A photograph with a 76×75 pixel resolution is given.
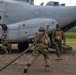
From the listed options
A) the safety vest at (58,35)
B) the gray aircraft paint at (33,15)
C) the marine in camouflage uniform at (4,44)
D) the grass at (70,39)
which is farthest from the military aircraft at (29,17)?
the grass at (70,39)

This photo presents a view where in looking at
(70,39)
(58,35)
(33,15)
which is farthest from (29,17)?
(70,39)

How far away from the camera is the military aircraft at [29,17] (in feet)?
58.5

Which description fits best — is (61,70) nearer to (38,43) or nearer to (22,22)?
(38,43)

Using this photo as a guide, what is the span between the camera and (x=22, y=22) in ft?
A: 59.4

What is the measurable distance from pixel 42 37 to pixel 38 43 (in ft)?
0.79

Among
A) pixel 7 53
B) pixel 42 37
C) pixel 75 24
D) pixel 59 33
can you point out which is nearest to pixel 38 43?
pixel 42 37

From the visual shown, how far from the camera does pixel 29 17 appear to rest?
1834 centimetres

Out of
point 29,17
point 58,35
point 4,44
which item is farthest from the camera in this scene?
point 29,17

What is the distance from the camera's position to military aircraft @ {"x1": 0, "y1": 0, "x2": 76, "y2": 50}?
1784cm

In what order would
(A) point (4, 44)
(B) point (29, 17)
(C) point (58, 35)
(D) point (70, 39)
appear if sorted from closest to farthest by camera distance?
1. (C) point (58, 35)
2. (A) point (4, 44)
3. (B) point (29, 17)
4. (D) point (70, 39)

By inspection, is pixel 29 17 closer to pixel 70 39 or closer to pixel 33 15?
pixel 33 15

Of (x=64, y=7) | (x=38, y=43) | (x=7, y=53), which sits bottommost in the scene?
(x=7, y=53)

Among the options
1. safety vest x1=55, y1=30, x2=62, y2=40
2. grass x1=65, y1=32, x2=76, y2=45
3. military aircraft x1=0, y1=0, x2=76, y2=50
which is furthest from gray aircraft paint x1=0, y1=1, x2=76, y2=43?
grass x1=65, y1=32, x2=76, y2=45

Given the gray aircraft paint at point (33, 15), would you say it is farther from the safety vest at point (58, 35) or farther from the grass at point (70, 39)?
the grass at point (70, 39)
